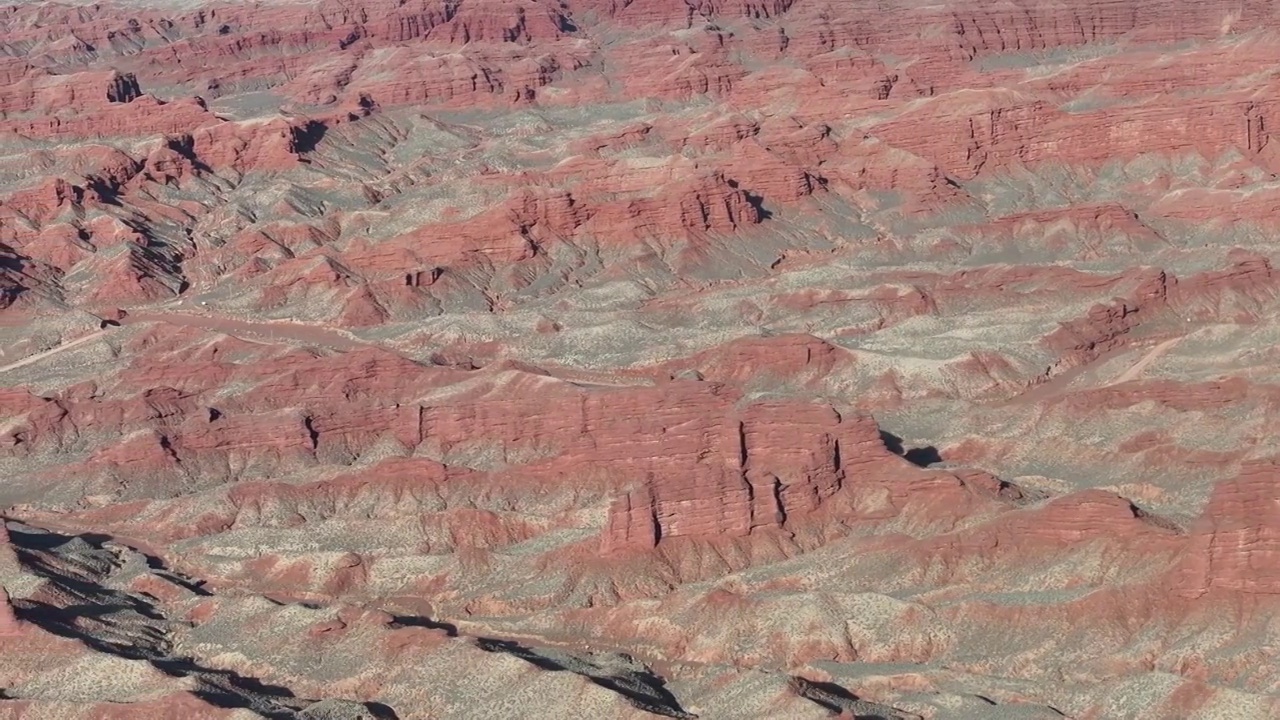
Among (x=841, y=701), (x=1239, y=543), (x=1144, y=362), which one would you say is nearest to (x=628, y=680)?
(x=841, y=701)

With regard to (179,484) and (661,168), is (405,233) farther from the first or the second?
(179,484)

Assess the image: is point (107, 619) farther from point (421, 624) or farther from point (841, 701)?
point (841, 701)

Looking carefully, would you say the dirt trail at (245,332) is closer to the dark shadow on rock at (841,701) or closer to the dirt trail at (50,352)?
the dirt trail at (50,352)

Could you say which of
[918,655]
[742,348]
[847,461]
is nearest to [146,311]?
[742,348]

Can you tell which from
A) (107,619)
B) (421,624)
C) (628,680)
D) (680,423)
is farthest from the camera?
(680,423)

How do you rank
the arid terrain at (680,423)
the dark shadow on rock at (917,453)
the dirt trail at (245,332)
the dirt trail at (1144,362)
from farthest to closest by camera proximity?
1. the dirt trail at (245,332)
2. the dirt trail at (1144,362)
3. the dark shadow on rock at (917,453)
4. the arid terrain at (680,423)

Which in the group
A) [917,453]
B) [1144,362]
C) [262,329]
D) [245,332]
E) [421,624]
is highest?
[421,624]

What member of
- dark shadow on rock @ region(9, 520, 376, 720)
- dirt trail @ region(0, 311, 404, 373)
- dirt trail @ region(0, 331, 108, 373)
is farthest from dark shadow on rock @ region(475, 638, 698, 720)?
dirt trail @ region(0, 331, 108, 373)

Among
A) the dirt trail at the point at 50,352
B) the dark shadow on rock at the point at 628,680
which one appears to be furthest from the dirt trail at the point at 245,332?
the dark shadow on rock at the point at 628,680

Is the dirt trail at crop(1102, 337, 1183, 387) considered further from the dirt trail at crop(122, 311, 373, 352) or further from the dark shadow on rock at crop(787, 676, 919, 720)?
the dirt trail at crop(122, 311, 373, 352)
